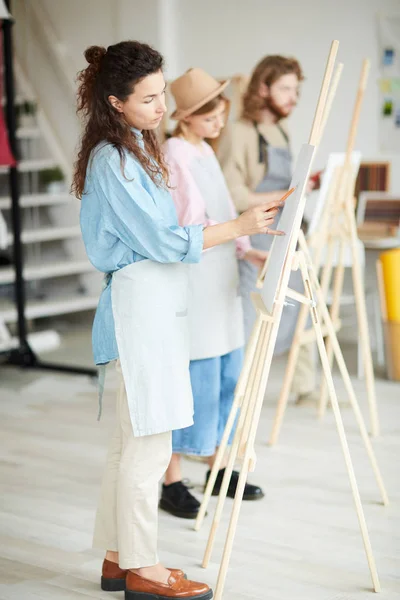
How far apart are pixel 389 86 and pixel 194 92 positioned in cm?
375

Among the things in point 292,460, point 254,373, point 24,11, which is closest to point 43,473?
point 292,460

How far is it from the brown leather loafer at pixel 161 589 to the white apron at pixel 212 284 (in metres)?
0.85

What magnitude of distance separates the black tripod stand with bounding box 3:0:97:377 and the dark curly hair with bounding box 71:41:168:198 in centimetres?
273

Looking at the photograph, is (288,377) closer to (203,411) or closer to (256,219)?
(203,411)

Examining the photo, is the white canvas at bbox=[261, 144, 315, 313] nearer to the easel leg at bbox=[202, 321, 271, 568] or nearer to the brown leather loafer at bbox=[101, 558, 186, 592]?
the easel leg at bbox=[202, 321, 271, 568]

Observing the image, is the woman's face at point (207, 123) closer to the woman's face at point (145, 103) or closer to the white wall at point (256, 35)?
the woman's face at point (145, 103)

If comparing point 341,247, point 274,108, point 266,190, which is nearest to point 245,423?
point 341,247

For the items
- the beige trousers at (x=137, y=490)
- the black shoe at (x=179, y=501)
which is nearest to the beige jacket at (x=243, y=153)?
the black shoe at (x=179, y=501)

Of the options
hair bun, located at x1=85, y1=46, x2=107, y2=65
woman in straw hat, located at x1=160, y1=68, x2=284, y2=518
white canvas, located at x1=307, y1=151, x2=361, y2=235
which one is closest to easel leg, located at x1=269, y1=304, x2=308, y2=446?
white canvas, located at x1=307, y1=151, x2=361, y2=235

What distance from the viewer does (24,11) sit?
708cm

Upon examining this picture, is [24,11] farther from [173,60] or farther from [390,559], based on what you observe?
[390,559]

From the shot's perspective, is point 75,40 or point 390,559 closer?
point 390,559

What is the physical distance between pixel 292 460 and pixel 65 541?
1092 millimetres

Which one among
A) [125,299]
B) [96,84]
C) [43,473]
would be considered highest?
[96,84]
